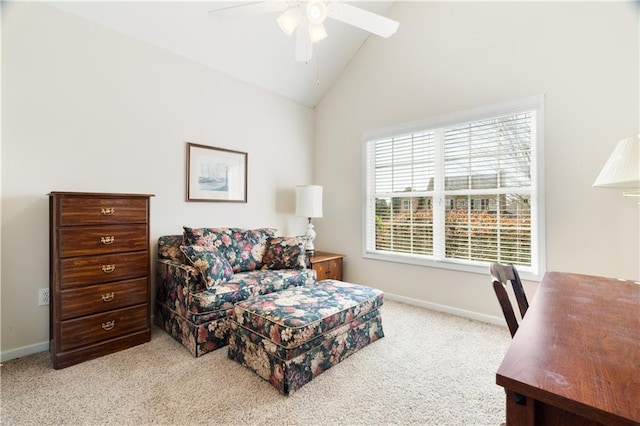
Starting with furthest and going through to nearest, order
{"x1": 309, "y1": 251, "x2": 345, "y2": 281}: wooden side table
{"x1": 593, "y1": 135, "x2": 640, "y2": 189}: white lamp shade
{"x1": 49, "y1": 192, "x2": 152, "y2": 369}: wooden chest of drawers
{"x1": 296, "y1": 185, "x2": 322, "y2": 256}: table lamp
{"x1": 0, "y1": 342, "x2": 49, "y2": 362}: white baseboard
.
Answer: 1. {"x1": 296, "y1": 185, "x2": 322, "y2": 256}: table lamp
2. {"x1": 309, "y1": 251, "x2": 345, "y2": 281}: wooden side table
3. {"x1": 0, "y1": 342, "x2": 49, "y2": 362}: white baseboard
4. {"x1": 49, "y1": 192, "x2": 152, "y2": 369}: wooden chest of drawers
5. {"x1": 593, "y1": 135, "x2": 640, "y2": 189}: white lamp shade

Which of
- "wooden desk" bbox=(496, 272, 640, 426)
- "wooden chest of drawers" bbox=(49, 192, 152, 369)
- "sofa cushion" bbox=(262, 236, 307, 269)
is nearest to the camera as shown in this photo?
"wooden desk" bbox=(496, 272, 640, 426)

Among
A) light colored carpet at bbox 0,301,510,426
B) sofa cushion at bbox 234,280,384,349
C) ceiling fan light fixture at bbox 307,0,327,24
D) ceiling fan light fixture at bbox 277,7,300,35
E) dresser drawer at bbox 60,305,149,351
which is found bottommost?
light colored carpet at bbox 0,301,510,426

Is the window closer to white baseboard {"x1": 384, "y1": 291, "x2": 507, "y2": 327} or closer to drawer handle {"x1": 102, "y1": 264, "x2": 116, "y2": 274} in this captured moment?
white baseboard {"x1": 384, "y1": 291, "x2": 507, "y2": 327}

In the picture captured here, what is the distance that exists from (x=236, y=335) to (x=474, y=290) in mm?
2368

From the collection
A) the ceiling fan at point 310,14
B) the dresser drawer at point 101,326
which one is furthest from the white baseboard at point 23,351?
the ceiling fan at point 310,14

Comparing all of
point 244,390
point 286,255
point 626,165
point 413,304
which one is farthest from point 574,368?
point 413,304

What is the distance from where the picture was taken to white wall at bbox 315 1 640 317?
90.9 inches

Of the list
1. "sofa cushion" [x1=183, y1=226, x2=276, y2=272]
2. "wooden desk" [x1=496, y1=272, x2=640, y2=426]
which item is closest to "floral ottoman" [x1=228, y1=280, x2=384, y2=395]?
"sofa cushion" [x1=183, y1=226, x2=276, y2=272]

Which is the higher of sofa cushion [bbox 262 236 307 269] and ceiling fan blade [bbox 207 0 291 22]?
ceiling fan blade [bbox 207 0 291 22]

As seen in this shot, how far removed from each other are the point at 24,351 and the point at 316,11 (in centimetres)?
322

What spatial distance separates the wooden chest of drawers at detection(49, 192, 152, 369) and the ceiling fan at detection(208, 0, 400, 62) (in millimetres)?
1572

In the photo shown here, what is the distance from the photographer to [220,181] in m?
3.37

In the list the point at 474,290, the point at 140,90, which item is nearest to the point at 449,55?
the point at 474,290

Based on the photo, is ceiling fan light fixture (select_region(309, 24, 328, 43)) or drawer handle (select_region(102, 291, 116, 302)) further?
drawer handle (select_region(102, 291, 116, 302))
